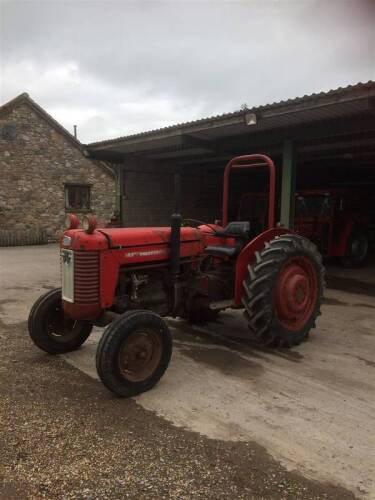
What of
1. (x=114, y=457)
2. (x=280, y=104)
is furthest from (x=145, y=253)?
(x=280, y=104)

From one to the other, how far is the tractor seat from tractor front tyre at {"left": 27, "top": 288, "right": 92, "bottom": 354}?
142cm

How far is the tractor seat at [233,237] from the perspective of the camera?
13.8 feet

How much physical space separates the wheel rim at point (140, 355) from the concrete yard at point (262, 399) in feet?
0.55

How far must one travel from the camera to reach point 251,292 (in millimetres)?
3756

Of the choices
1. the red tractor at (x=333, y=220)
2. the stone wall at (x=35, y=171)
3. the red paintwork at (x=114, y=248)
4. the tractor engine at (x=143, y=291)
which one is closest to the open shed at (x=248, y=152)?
the red tractor at (x=333, y=220)

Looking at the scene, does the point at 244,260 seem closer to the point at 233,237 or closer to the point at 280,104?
the point at 233,237

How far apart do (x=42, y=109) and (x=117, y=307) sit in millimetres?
13226

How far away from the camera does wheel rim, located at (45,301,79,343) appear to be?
3754 millimetres

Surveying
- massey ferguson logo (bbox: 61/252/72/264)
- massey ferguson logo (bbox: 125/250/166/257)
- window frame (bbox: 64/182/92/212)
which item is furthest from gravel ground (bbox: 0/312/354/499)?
window frame (bbox: 64/182/92/212)

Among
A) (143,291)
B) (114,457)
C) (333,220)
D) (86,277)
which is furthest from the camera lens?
(333,220)

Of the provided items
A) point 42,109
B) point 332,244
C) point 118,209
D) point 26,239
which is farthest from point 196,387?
point 42,109

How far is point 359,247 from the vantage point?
1036cm

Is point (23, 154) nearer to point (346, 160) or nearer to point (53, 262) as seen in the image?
point (53, 262)

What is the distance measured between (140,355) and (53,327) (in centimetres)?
114
